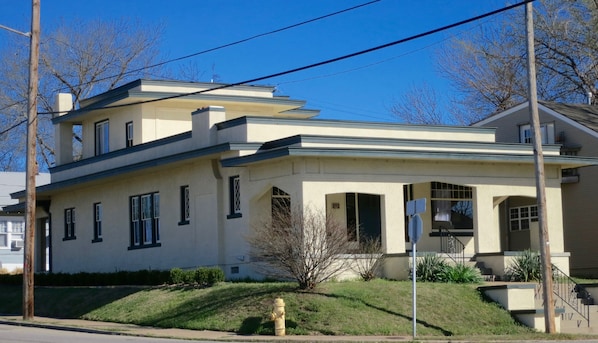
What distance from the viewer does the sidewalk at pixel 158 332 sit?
77.8ft

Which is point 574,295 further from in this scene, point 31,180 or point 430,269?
point 31,180

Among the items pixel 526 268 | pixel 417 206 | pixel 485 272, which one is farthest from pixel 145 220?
pixel 417 206

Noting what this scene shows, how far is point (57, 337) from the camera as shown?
990 inches

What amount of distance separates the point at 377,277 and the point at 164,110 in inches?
506

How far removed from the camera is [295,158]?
3002 centimetres

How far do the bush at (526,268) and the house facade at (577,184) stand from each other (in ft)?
23.7

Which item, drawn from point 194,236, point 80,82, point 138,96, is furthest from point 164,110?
point 80,82

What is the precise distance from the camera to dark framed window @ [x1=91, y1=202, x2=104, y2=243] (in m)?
41.2

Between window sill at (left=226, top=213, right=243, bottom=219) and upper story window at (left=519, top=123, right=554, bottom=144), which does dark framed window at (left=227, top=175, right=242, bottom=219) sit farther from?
upper story window at (left=519, top=123, right=554, bottom=144)

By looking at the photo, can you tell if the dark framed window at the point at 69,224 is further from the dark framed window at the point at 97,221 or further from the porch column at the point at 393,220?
the porch column at the point at 393,220

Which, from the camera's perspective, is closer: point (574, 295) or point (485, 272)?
point (574, 295)

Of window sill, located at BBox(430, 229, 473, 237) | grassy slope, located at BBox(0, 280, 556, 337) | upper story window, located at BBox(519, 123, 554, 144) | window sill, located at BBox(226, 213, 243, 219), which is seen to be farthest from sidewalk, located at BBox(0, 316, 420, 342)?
upper story window, located at BBox(519, 123, 554, 144)

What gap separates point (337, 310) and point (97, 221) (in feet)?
61.1

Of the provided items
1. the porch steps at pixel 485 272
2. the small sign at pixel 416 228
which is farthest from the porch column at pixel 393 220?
the small sign at pixel 416 228
